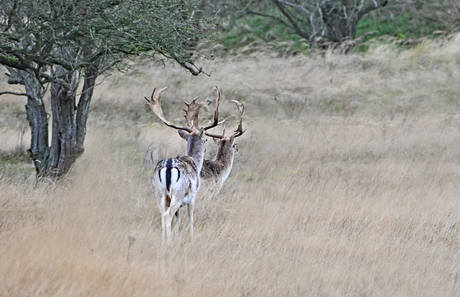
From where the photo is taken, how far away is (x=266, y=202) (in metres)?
9.64

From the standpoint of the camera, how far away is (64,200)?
27.1 feet

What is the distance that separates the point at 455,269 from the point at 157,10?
4.40 meters

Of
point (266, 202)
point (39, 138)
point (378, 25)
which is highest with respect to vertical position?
point (378, 25)

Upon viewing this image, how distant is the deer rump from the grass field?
0.52 m

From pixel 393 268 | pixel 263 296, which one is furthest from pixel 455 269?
pixel 263 296

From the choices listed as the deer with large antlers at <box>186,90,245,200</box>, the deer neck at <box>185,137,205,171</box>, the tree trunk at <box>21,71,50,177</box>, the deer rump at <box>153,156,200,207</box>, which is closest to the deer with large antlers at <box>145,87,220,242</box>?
the deer rump at <box>153,156,200,207</box>

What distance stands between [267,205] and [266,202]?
0.57 ft

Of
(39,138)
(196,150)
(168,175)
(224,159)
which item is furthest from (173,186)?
(39,138)

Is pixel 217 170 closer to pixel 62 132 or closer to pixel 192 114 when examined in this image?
pixel 192 114

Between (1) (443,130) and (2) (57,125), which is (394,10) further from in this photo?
(2) (57,125)

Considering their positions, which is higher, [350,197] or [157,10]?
[157,10]

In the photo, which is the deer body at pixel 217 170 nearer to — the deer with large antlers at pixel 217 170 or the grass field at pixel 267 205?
the deer with large antlers at pixel 217 170

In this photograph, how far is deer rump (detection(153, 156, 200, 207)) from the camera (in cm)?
729

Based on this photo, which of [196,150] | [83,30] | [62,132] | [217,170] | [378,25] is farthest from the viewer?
[378,25]
